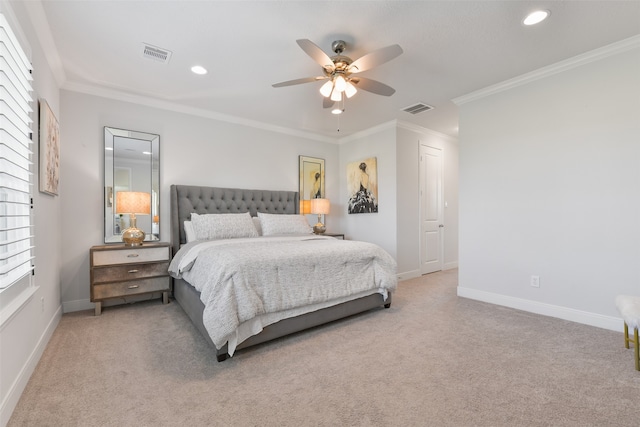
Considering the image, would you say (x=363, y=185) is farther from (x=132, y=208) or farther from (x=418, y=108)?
(x=132, y=208)

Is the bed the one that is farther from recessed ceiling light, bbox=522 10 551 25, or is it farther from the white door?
recessed ceiling light, bbox=522 10 551 25

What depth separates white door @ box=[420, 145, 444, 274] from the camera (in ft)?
16.3

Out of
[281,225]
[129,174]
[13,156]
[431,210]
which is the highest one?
[129,174]

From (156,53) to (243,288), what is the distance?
2.30m

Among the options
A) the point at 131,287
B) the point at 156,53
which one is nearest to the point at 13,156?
the point at 156,53

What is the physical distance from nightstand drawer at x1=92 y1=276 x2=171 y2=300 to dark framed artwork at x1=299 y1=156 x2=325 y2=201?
2529 millimetres

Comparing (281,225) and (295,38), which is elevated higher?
(295,38)

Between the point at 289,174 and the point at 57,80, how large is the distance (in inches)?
119

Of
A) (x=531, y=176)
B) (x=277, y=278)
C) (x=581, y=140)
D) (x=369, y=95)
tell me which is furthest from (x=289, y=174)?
(x=581, y=140)

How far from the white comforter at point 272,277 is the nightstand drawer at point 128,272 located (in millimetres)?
311

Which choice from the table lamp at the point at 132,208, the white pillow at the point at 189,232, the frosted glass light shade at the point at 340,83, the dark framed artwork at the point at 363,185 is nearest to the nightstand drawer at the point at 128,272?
the table lamp at the point at 132,208

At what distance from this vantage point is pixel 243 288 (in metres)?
2.10

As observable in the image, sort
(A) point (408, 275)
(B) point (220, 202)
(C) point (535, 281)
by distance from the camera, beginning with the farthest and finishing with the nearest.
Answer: (A) point (408, 275) < (B) point (220, 202) < (C) point (535, 281)

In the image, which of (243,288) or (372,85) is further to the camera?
(372,85)
